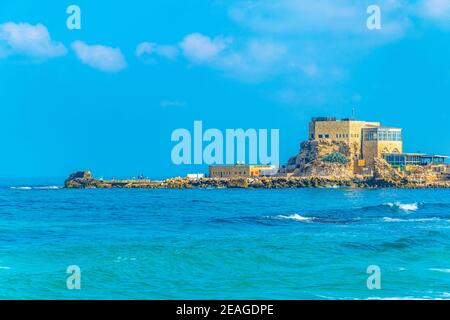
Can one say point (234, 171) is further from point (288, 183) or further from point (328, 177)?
point (328, 177)

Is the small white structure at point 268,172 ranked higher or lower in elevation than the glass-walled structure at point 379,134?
lower

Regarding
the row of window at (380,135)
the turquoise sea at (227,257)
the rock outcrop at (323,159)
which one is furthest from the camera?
the row of window at (380,135)

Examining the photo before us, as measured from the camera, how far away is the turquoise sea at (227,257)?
24656 mm

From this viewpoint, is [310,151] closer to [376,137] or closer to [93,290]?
[376,137]

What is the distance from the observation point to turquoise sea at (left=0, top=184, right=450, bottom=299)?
24.7m

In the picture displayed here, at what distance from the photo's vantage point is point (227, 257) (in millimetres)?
31672

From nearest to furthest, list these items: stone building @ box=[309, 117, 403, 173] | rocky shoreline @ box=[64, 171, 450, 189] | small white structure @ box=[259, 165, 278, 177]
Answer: rocky shoreline @ box=[64, 171, 450, 189]
stone building @ box=[309, 117, 403, 173]
small white structure @ box=[259, 165, 278, 177]

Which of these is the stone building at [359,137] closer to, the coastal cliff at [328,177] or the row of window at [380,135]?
the row of window at [380,135]

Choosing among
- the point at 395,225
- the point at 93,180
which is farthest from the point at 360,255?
the point at 93,180

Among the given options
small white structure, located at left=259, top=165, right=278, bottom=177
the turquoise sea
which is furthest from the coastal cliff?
the turquoise sea

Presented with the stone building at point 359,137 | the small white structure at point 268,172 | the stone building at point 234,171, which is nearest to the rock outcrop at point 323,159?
the stone building at point 359,137

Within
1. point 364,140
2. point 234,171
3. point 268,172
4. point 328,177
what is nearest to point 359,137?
point 364,140

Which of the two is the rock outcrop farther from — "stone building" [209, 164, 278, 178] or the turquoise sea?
the turquoise sea

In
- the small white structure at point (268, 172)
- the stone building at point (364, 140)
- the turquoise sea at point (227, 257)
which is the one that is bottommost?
the turquoise sea at point (227, 257)
